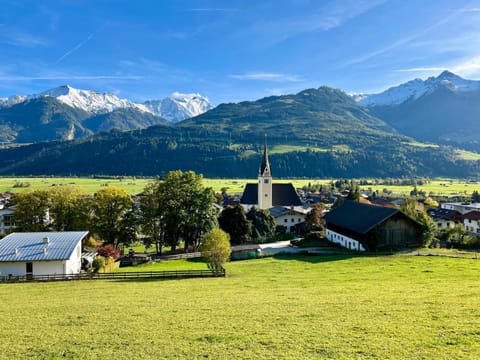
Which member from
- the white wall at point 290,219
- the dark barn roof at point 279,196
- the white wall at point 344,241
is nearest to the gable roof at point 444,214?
the white wall at point 290,219

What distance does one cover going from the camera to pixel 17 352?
12.8 metres

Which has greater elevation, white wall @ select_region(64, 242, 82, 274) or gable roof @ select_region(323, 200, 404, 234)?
gable roof @ select_region(323, 200, 404, 234)

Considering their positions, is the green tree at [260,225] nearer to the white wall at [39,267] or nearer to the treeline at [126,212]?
the treeline at [126,212]

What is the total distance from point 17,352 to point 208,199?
39.0 m

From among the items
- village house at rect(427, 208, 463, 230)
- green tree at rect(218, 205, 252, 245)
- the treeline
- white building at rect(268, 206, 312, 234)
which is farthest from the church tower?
village house at rect(427, 208, 463, 230)

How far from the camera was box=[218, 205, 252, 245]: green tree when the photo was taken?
56.2 metres

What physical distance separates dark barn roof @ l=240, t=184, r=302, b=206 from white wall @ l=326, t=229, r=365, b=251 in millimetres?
29811

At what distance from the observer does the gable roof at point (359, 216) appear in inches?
1795

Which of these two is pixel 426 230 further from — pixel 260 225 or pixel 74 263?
pixel 74 263

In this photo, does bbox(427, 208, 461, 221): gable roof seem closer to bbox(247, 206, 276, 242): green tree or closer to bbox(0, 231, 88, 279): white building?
bbox(247, 206, 276, 242): green tree

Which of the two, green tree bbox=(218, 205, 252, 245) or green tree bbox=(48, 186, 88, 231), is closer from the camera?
green tree bbox=(48, 186, 88, 231)

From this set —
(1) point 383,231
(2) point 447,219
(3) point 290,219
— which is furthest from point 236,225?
(2) point 447,219

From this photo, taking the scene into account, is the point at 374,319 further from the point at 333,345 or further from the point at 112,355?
the point at 112,355

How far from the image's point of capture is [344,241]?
2009 inches
